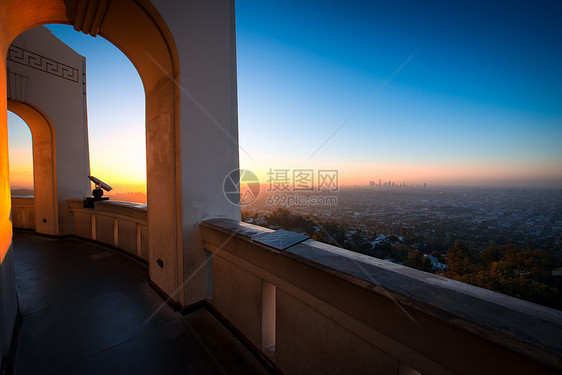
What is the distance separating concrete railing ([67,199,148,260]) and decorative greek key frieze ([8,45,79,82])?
14.8ft

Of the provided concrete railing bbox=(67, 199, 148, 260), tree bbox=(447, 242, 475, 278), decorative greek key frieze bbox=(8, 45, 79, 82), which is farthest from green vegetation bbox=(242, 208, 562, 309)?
decorative greek key frieze bbox=(8, 45, 79, 82)

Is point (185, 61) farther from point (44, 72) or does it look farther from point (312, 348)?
point (44, 72)

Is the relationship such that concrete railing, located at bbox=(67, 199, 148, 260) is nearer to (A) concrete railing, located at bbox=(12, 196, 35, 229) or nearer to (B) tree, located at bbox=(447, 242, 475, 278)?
(A) concrete railing, located at bbox=(12, 196, 35, 229)

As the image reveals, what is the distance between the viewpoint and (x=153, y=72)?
3717mm

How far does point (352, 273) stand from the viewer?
147 centimetres

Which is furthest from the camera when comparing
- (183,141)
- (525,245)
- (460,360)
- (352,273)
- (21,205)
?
(21,205)

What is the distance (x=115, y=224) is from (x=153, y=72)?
4.83 meters

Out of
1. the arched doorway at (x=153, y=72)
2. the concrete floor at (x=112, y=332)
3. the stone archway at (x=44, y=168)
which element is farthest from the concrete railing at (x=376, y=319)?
the stone archway at (x=44, y=168)

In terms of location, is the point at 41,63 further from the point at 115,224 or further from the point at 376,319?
the point at 376,319

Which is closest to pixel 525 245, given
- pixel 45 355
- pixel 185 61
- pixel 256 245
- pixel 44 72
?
pixel 256 245

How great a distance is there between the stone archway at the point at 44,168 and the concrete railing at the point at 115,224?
25.7 inches

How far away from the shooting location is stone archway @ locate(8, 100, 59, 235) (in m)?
7.27

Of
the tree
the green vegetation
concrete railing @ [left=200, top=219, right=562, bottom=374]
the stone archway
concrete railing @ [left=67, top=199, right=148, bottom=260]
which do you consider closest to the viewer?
concrete railing @ [left=200, top=219, right=562, bottom=374]

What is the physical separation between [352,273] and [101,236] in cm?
818
